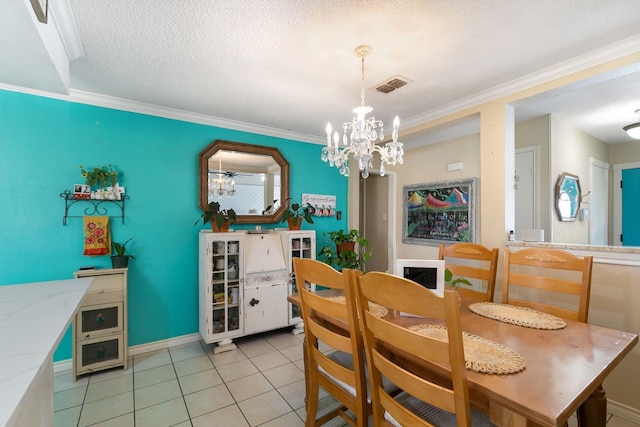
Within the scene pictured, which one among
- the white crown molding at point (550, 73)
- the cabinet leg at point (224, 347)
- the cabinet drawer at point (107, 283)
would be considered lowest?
the cabinet leg at point (224, 347)

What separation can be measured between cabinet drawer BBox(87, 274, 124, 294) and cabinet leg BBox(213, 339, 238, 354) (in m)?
1.03

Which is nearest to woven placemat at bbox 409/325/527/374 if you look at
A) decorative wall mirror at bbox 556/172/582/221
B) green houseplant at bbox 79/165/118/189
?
decorative wall mirror at bbox 556/172/582/221

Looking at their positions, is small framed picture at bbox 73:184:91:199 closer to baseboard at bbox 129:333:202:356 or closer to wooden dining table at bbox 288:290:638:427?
baseboard at bbox 129:333:202:356

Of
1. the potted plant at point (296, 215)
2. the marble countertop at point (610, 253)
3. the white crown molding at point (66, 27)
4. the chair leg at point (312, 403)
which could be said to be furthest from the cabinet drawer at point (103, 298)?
the marble countertop at point (610, 253)

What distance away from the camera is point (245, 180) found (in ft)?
10.7

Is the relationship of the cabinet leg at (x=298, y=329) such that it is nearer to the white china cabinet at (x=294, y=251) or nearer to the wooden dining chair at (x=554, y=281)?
the white china cabinet at (x=294, y=251)

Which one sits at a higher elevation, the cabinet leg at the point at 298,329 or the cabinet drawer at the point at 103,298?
the cabinet drawer at the point at 103,298

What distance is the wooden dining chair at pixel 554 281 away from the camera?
152 cm

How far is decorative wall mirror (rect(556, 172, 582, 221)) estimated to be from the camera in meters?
3.00

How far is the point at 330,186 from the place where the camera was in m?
3.89

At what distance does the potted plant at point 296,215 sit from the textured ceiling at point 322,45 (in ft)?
4.03

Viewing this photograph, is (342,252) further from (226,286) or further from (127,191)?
(127,191)

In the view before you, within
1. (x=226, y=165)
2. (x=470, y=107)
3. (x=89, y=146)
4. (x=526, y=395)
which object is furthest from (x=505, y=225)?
(x=89, y=146)

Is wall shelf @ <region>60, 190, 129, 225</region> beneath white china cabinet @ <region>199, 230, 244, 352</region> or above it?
above
